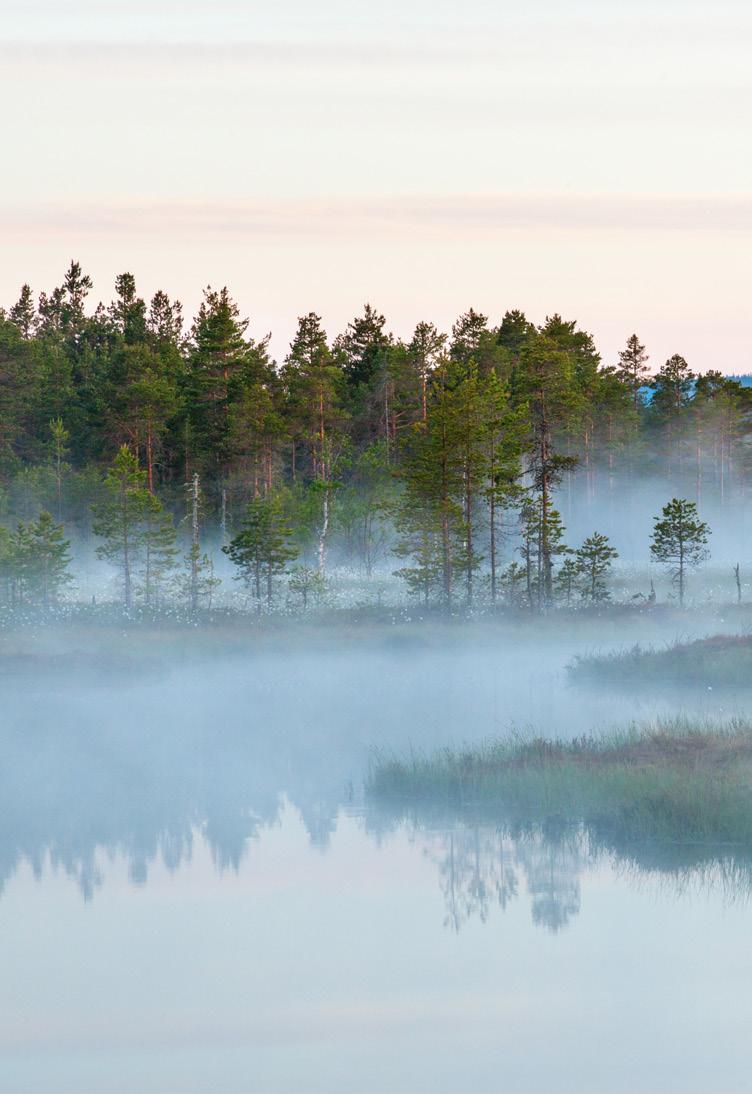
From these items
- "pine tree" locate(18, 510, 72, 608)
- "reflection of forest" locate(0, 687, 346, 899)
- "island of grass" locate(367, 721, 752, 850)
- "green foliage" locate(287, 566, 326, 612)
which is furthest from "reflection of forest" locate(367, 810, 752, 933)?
"green foliage" locate(287, 566, 326, 612)

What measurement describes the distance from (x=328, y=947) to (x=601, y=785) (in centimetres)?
600

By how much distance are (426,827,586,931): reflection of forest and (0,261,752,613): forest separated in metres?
30.9

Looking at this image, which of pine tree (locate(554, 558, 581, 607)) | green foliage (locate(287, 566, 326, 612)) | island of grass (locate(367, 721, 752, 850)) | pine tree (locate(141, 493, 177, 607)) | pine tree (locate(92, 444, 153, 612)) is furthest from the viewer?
pine tree (locate(554, 558, 581, 607))

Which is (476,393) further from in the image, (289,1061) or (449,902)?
(289,1061)

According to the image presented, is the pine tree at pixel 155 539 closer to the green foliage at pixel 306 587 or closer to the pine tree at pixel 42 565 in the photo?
the pine tree at pixel 42 565

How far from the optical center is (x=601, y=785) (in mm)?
19078

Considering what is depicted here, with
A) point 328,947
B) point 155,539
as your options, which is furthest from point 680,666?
point 328,947

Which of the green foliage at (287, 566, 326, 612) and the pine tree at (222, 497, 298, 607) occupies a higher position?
the pine tree at (222, 497, 298, 607)

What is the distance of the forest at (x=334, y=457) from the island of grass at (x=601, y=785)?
26695 mm

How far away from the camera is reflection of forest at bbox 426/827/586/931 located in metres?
15.3

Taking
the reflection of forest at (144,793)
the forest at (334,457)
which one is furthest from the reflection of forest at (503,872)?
the forest at (334,457)

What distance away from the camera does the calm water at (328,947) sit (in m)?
11.1

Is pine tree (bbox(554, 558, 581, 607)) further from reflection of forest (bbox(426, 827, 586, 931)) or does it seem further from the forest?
reflection of forest (bbox(426, 827, 586, 931))

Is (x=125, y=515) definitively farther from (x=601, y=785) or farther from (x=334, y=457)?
(x=601, y=785)
